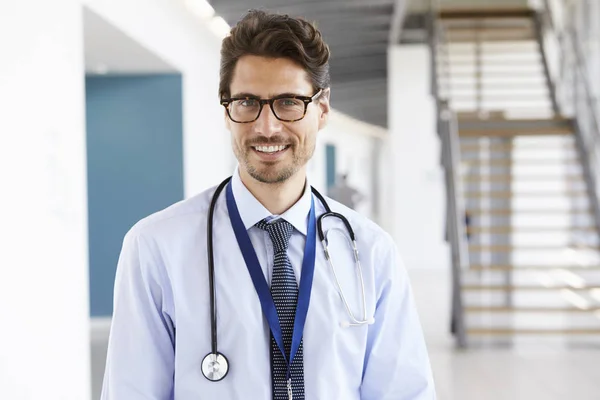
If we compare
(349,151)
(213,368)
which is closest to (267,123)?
(213,368)

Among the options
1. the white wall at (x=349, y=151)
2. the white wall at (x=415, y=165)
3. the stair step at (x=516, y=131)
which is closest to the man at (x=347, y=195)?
the stair step at (x=516, y=131)

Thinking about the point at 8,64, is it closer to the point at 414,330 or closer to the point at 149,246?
the point at 149,246

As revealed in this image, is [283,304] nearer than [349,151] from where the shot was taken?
Yes

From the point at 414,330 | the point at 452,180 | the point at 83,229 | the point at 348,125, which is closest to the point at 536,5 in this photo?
the point at 452,180

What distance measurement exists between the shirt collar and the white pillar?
7.20ft

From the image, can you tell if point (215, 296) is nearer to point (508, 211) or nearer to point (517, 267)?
point (517, 267)

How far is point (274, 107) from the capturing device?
1.69 metres

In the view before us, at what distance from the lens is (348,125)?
2800cm

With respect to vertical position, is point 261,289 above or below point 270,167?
below

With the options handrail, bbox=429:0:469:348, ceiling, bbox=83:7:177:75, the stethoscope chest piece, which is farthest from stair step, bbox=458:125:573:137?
the stethoscope chest piece

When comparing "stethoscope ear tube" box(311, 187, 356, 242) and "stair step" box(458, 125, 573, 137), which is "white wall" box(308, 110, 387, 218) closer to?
"stair step" box(458, 125, 573, 137)

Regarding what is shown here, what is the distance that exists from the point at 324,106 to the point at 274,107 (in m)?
0.19

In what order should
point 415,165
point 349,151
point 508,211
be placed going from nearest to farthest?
point 508,211
point 415,165
point 349,151

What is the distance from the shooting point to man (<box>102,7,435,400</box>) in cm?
165
